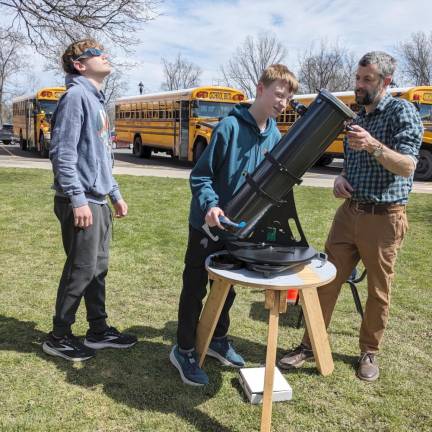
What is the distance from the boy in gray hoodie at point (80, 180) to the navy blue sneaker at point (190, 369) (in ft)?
2.14

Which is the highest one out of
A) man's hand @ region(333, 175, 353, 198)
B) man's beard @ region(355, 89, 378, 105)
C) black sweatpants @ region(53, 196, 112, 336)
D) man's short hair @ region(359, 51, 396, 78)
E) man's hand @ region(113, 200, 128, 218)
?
man's short hair @ region(359, 51, 396, 78)

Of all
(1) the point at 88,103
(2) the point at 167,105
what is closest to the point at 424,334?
(1) the point at 88,103

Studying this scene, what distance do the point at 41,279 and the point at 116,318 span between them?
1.19m

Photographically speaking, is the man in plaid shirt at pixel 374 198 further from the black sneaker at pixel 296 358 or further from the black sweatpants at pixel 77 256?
the black sweatpants at pixel 77 256

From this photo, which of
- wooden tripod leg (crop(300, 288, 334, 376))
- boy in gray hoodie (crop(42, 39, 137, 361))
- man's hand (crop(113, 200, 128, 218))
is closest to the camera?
wooden tripod leg (crop(300, 288, 334, 376))

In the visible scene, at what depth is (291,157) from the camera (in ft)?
7.13

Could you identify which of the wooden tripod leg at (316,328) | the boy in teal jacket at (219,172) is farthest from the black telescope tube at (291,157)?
the wooden tripod leg at (316,328)

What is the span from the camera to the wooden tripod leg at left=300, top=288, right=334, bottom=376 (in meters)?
2.69

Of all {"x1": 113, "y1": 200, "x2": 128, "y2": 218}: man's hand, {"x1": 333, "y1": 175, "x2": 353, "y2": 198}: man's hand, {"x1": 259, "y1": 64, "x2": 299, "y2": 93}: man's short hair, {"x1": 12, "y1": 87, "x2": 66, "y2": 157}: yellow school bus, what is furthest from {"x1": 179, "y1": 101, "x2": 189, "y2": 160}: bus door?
{"x1": 259, "y1": 64, "x2": 299, "y2": 93}: man's short hair

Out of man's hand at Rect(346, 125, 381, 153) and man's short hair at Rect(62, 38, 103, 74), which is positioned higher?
man's short hair at Rect(62, 38, 103, 74)

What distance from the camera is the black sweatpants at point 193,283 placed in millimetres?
2811

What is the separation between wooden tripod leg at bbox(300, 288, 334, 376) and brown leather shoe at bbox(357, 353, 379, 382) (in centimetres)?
20

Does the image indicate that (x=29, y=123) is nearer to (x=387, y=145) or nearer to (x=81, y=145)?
(x=81, y=145)

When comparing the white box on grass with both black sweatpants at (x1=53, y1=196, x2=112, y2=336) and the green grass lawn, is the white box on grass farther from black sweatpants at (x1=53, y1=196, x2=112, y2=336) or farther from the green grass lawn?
black sweatpants at (x1=53, y1=196, x2=112, y2=336)
